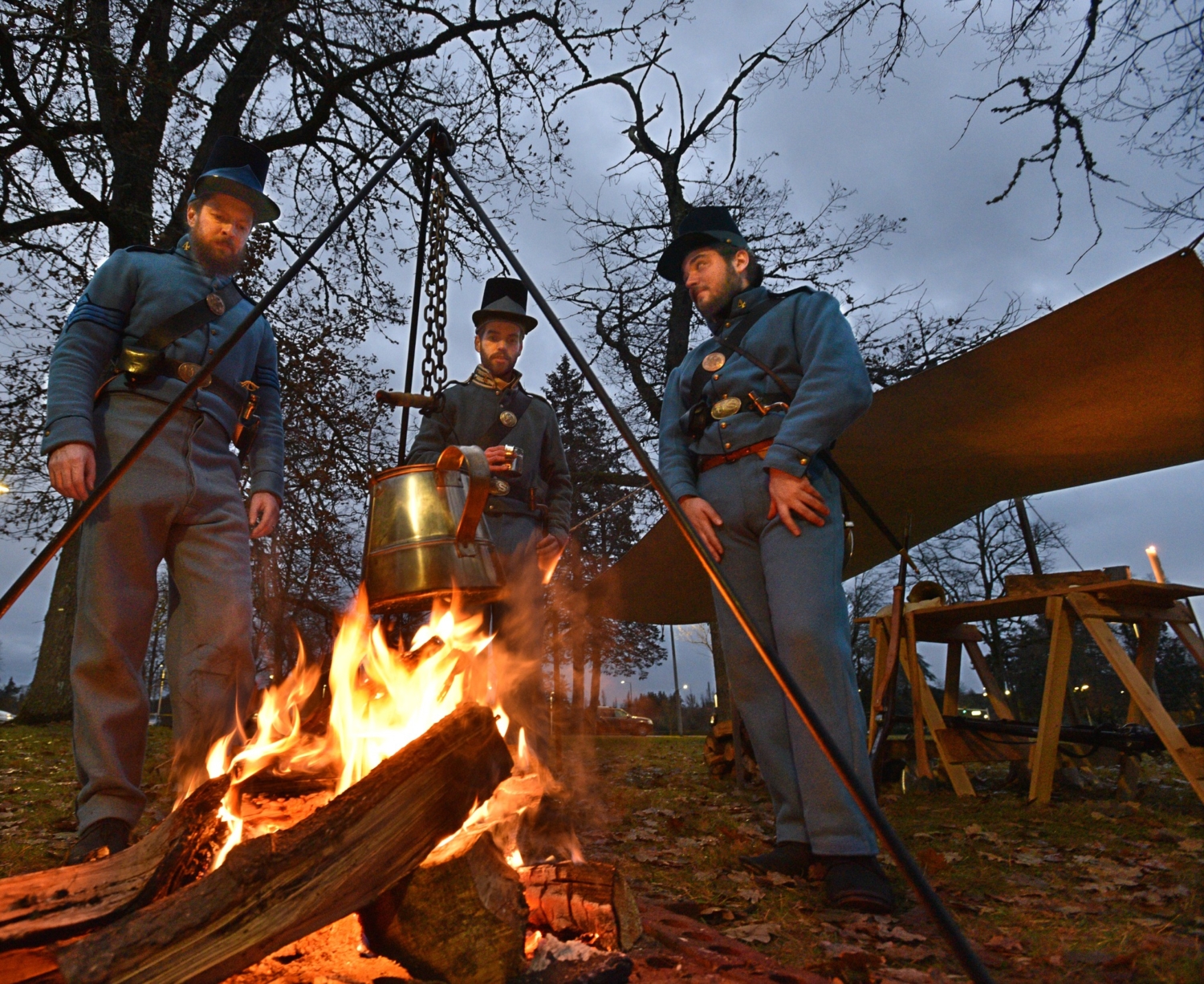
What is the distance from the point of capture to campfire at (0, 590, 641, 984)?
3.84ft

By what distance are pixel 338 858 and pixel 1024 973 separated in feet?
4.90

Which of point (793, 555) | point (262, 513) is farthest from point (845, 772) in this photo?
point (262, 513)

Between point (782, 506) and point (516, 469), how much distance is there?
52.4 inches

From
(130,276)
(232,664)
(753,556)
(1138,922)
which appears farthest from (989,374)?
(130,276)

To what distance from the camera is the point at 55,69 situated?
5.86 meters

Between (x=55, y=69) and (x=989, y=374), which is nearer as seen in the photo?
(x=989, y=374)

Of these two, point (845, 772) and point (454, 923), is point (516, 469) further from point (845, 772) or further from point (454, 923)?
point (845, 772)

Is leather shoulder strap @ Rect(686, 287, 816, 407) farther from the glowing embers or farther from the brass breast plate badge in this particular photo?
the glowing embers

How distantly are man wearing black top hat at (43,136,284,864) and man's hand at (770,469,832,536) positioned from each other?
1829mm

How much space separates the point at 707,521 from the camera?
269 centimetres

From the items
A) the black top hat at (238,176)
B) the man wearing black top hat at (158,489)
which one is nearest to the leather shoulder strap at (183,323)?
the man wearing black top hat at (158,489)

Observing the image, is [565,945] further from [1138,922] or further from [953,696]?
[953,696]

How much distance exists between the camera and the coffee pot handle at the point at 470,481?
1.83 metres

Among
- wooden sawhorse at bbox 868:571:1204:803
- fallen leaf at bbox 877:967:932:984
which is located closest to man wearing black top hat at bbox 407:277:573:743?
fallen leaf at bbox 877:967:932:984
